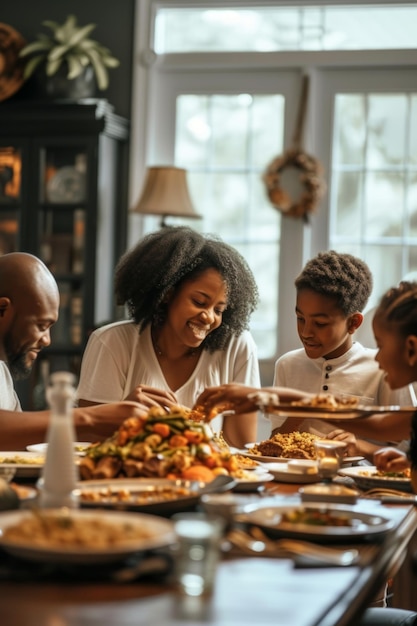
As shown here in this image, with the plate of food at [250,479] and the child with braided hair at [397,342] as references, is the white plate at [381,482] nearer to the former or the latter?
the child with braided hair at [397,342]

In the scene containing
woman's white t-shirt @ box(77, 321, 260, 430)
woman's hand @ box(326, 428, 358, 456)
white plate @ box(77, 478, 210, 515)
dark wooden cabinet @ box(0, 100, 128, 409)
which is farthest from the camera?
dark wooden cabinet @ box(0, 100, 128, 409)

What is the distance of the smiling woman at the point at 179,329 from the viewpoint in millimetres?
3000

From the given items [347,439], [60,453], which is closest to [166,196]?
[347,439]

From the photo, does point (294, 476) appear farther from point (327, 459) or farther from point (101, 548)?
point (101, 548)

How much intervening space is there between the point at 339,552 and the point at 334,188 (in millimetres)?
4110

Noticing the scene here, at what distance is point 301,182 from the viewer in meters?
5.40

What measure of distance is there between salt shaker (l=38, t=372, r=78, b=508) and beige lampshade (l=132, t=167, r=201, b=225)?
347cm

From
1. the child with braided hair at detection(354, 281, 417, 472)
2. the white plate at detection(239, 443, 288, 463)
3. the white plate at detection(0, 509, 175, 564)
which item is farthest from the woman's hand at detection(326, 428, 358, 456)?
the white plate at detection(0, 509, 175, 564)

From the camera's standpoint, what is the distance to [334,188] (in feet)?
17.8

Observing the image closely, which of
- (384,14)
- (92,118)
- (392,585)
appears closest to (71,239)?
(92,118)

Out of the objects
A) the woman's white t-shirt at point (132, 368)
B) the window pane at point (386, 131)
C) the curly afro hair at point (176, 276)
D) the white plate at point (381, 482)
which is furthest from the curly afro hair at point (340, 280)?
the window pane at point (386, 131)

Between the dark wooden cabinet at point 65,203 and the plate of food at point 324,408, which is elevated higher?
the dark wooden cabinet at point 65,203

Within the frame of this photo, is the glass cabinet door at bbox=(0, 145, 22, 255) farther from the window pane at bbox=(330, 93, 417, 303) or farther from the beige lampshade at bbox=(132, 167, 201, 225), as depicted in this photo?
the window pane at bbox=(330, 93, 417, 303)

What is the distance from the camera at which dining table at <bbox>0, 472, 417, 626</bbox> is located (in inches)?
44.4
